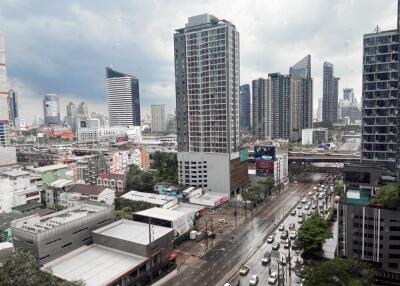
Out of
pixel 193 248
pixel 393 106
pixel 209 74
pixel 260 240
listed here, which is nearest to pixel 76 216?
pixel 193 248

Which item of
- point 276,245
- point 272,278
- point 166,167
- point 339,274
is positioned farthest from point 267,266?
point 166,167

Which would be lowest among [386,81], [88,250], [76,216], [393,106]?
[88,250]

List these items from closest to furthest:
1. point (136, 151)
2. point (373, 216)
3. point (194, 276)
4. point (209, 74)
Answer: point (373, 216) → point (194, 276) → point (209, 74) → point (136, 151)

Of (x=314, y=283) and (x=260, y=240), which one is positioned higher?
(x=314, y=283)

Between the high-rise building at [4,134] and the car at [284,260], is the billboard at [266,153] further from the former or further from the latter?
the high-rise building at [4,134]

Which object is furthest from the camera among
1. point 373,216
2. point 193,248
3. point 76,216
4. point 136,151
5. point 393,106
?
point 136,151

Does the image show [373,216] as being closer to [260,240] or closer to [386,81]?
[260,240]
